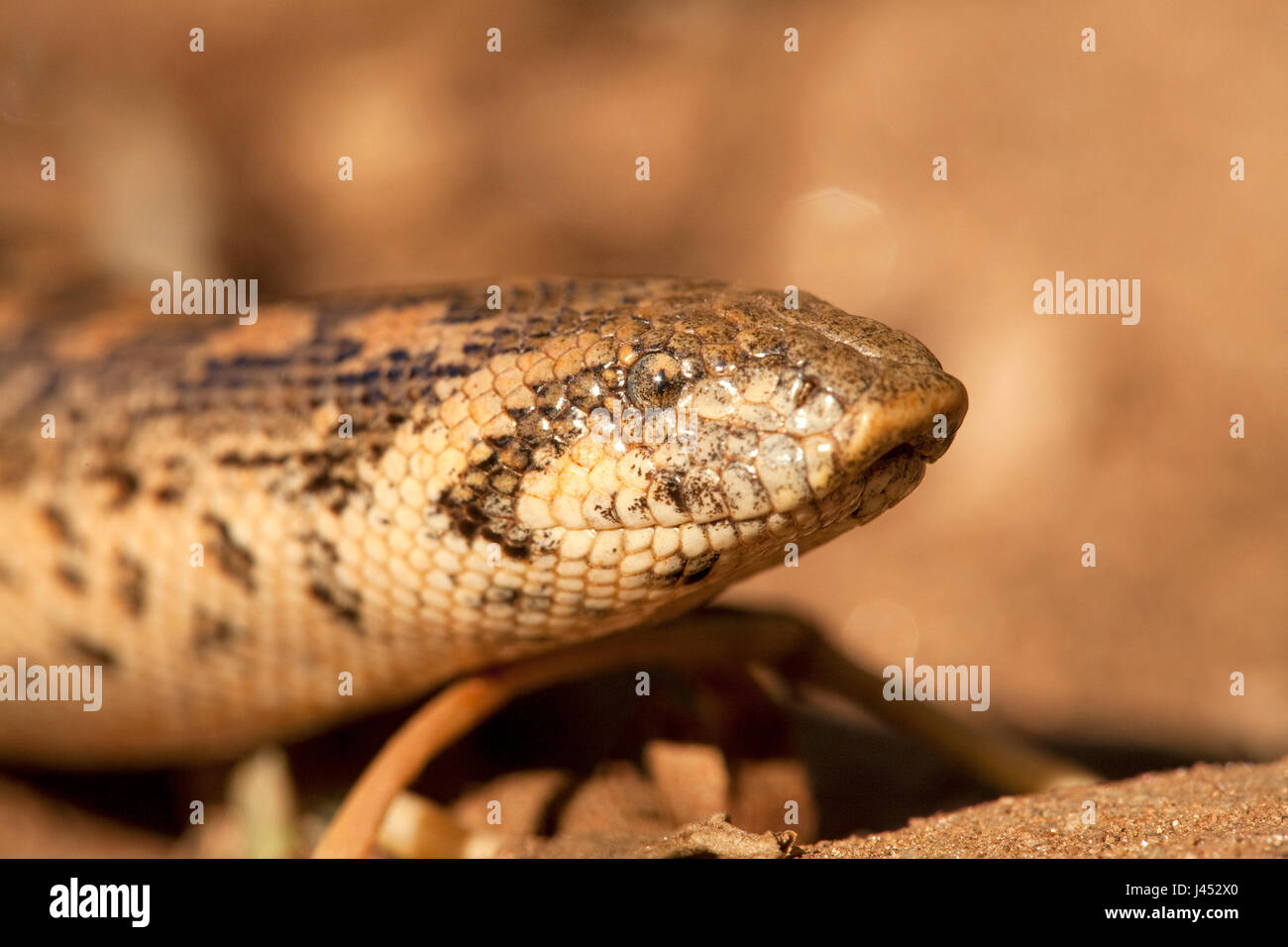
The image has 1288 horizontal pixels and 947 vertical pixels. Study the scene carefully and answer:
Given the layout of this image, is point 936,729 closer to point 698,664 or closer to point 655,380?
point 698,664

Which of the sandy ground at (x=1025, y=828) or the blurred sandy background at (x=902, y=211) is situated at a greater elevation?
the blurred sandy background at (x=902, y=211)

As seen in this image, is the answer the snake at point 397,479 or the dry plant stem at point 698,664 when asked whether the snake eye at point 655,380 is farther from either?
the dry plant stem at point 698,664

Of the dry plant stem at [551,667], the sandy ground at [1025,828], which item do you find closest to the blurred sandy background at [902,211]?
the dry plant stem at [551,667]

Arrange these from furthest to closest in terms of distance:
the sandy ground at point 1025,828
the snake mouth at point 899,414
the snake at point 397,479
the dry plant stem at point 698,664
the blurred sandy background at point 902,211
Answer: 1. the blurred sandy background at point 902,211
2. the dry plant stem at point 698,664
3. the snake at point 397,479
4. the snake mouth at point 899,414
5. the sandy ground at point 1025,828

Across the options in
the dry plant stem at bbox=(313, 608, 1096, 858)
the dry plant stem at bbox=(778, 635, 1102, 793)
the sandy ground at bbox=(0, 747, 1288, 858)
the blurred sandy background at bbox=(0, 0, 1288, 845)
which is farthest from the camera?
the blurred sandy background at bbox=(0, 0, 1288, 845)

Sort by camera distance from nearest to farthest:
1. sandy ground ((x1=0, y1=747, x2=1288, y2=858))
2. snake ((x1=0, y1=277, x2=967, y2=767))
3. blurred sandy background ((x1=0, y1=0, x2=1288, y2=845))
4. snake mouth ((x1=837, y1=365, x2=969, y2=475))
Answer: sandy ground ((x1=0, y1=747, x2=1288, y2=858))
snake mouth ((x1=837, y1=365, x2=969, y2=475))
snake ((x1=0, y1=277, x2=967, y2=767))
blurred sandy background ((x1=0, y1=0, x2=1288, y2=845))

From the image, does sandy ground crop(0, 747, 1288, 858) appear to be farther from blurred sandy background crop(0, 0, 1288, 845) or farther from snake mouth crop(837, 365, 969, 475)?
blurred sandy background crop(0, 0, 1288, 845)

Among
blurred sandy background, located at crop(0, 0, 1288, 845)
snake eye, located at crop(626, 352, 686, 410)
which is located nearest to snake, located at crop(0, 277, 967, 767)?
snake eye, located at crop(626, 352, 686, 410)
